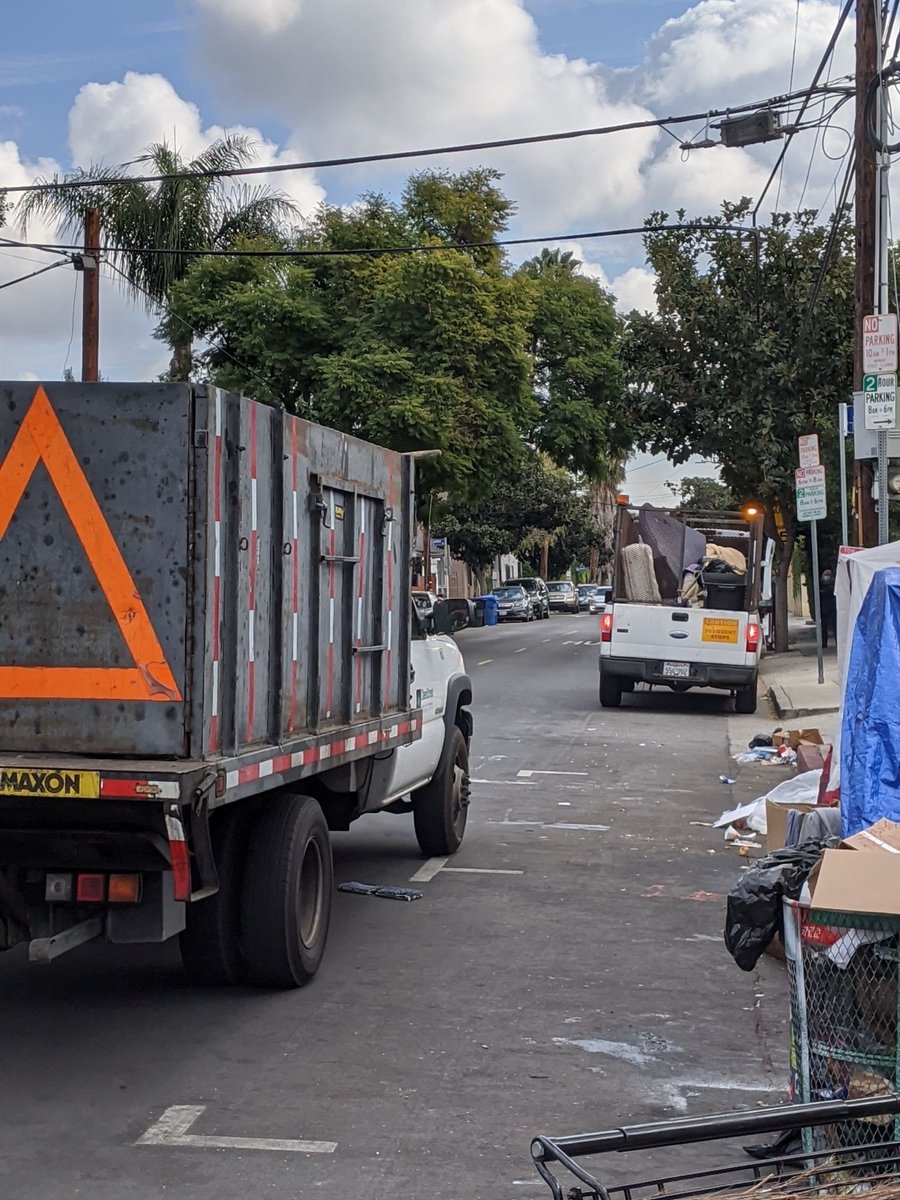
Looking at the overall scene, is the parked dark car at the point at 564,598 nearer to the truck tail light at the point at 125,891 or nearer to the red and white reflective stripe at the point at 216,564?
the red and white reflective stripe at the point at 216,564

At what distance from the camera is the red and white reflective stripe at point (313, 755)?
5566 mm

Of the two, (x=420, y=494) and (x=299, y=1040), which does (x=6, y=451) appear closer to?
(x=299, y=1040)

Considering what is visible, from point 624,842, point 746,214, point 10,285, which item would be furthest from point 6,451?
point 746,214

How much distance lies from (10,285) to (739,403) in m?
13.7

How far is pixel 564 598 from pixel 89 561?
210ft

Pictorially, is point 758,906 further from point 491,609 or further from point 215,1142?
point 491,609

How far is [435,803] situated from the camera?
31.4ft

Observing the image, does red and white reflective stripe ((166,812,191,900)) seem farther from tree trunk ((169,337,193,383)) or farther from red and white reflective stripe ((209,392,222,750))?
tree trunk ((169,337,193,383))

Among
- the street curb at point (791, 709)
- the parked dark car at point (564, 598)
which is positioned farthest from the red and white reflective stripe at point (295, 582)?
the parked dark car at point (564, 598)

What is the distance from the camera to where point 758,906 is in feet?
15.7

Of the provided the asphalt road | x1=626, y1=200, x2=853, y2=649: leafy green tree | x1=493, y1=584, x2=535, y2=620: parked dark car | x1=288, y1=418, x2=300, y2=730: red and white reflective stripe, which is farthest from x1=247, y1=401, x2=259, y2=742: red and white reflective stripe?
x1=493, y1=584, x2=535, y2=620: parked dark car

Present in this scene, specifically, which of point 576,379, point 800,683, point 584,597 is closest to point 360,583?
point 800,683

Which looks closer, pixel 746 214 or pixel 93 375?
pixel 93 375

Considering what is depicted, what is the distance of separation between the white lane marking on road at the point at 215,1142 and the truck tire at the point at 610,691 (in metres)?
15.4
